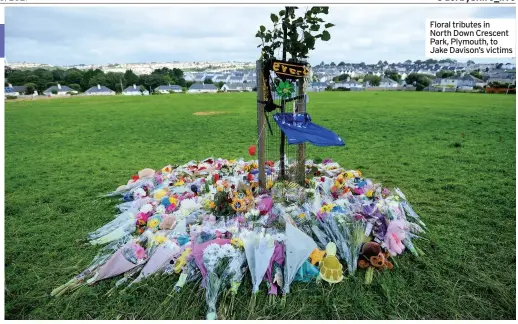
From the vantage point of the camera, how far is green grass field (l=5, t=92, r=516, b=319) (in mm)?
2863

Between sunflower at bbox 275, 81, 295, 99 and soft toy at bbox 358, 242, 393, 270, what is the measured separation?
78.9 inches

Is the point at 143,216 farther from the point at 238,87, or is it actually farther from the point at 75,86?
the point at 75,86

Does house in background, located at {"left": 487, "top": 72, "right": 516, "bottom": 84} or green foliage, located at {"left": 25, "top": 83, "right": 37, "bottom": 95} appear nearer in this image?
house in background, located at {"left": 487, "top": 72, "right": 516, "bottom": 84}

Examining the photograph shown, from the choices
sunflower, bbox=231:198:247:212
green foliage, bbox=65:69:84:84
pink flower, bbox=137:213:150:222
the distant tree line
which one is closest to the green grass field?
pink flower, bbox=137:213:150:222

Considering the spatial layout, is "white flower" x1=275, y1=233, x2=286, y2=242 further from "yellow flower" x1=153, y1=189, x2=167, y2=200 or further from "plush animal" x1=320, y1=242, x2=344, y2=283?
"yellow flower" x1=153, y1=189, x2=167, y2=200

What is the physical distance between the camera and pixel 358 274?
3207mm

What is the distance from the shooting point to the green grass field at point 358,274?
9.39ft

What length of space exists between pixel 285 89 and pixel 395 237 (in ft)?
6.95

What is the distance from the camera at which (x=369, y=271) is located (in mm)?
3188

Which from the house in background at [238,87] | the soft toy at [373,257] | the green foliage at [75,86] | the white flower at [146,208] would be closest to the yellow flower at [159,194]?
the white flower at [146,208]

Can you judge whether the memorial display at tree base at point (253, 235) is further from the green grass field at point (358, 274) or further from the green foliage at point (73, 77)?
the green foliage at point (73, 77)

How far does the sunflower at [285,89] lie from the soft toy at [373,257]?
6.57 feet

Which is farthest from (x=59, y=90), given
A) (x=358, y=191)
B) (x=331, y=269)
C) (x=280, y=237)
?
(x=331, y=269)

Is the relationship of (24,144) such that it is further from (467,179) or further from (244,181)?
(467,179)
